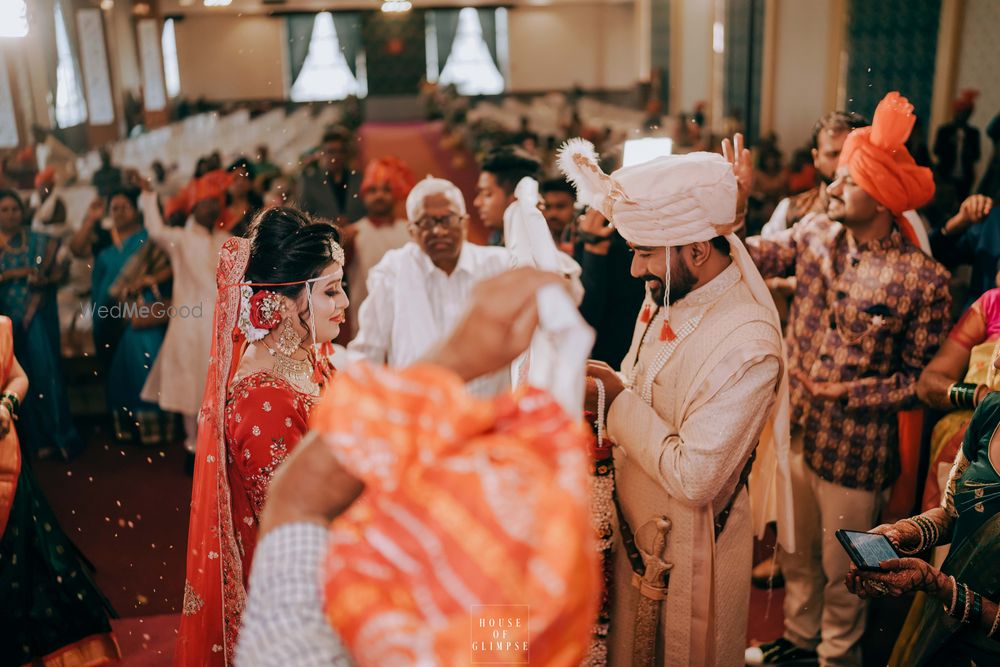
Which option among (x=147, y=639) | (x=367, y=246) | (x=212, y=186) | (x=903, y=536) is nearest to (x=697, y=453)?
(x=903, y=536)

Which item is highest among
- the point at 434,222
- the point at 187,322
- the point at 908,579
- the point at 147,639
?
the point at 434,222

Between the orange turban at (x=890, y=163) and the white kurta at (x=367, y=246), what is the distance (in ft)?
8.94

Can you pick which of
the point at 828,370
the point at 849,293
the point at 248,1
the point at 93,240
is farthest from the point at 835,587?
the point at 248,1

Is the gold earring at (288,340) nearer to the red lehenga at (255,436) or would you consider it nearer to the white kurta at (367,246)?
the red lehenga at (255,436)

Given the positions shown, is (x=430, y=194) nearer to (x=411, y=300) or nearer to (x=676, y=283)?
(x=411, y=300)

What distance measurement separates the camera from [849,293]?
2.67 m

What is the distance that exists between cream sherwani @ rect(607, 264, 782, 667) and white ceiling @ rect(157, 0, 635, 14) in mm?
4146

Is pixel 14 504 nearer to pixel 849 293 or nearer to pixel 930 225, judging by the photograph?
pixel 849 293

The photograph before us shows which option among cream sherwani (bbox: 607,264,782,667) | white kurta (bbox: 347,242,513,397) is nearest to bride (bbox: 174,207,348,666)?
cream sherwani (bbox: 607,264,782,667)

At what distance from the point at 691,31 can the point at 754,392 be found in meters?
12.0

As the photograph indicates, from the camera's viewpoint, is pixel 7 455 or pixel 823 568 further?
pixel 823 568

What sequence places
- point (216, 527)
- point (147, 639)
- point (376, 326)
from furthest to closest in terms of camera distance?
point (376, 326)
point (147, 639)
point (216, 527)

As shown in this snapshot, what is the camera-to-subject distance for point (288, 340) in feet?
6.37

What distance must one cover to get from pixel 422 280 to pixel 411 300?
0.11 m
